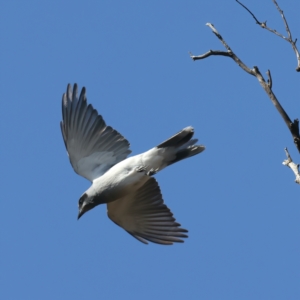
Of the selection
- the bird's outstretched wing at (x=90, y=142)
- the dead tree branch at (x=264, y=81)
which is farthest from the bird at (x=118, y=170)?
the dead tree branch at (x=264, y=81)

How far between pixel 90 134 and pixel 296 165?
3.82 metres

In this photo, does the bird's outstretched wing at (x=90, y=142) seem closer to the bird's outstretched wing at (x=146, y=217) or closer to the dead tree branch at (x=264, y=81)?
the bird's outstretched wing at (x=146, y=217)

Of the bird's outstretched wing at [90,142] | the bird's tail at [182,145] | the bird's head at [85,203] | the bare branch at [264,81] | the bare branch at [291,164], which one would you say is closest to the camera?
the bare branch at [264,81]

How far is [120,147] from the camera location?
9.20 metres

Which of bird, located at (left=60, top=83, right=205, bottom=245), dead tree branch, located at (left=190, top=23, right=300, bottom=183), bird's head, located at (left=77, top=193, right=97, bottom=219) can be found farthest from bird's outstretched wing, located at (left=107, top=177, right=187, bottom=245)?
dead tree branch, located at (left=190, top=23, right=300, bottom=183)

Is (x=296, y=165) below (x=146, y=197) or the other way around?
below

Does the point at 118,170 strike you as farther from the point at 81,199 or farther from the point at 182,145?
the point at 182,145

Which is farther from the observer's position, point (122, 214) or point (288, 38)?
point (122, 214)

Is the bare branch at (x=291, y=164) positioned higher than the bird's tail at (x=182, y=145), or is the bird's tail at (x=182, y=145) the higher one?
the bird's tail at (x=182, y=145)

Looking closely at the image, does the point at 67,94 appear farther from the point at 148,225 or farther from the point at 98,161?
the point at 148,225

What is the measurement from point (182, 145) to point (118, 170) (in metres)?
0.84

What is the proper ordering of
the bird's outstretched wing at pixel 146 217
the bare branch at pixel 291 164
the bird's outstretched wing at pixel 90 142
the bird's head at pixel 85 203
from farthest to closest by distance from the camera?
the bird's outstretched wing at pixel 146 217
the bird's outstretched wing at pixel 90 142
the bird's head at pixel 85 203
the bare branch at pixel 291 164

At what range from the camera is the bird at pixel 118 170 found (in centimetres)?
858

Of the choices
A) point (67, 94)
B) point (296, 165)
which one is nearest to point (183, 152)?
point (67, 94)
